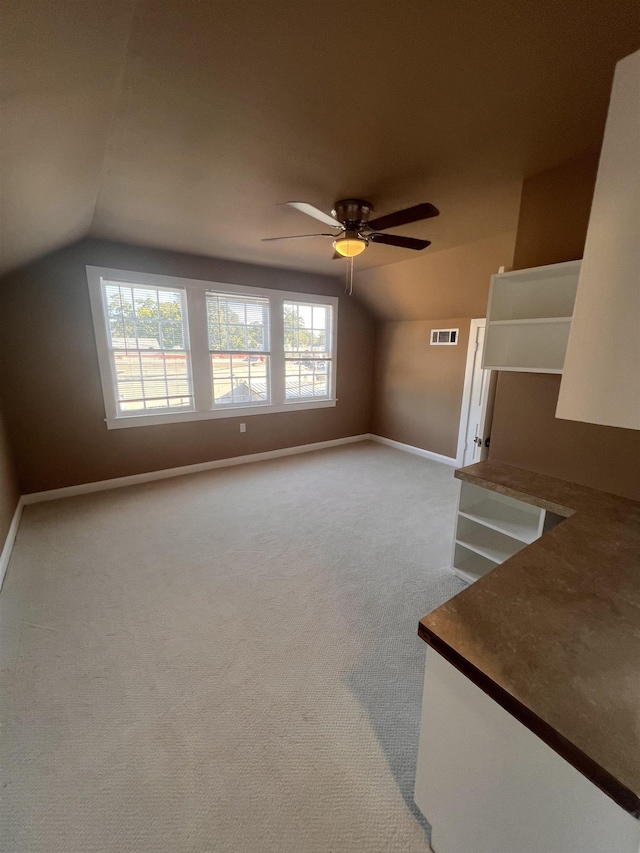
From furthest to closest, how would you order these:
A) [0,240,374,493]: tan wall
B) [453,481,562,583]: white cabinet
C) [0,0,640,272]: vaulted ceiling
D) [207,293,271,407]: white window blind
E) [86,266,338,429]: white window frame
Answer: [207,293,271,407]: white window blind → [86,266,338,429]: white window frame → [0,240,374,493]: tan wall → [453,481,562,583]: white cabinet → [0,0,640,272]: vaulted ceiling

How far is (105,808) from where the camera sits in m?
1.17

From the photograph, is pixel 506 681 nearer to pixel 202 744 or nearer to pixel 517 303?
pixel 202 744

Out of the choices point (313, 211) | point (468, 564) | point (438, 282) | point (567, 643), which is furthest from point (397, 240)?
point (567, 643)

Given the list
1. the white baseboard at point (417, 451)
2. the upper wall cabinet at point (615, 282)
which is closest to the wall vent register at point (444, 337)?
the white baseboard at point (417, 451)

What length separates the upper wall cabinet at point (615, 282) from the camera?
606mm

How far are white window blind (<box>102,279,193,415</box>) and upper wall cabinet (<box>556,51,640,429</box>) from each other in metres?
3.89

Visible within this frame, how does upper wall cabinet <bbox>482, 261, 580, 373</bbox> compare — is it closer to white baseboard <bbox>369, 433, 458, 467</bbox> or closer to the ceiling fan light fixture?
the ceiling fan light fixture

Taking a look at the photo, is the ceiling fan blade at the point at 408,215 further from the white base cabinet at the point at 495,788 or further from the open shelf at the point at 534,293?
the white base cabinet at the point at 495,788

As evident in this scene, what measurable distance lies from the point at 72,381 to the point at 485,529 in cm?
395

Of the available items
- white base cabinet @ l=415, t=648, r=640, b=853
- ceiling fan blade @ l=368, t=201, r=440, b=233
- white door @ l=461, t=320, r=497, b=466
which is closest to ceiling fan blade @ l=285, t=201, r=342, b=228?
ceiling fan blade @ l=368, t=201, r=440, b=233

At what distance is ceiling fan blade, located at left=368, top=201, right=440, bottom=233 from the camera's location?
72.9 inches

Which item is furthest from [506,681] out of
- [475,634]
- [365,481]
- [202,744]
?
[365,481]

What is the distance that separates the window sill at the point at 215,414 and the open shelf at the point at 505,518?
305 cm

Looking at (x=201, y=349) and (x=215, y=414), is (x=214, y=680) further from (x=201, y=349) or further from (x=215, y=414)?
(x=201, y=349)
